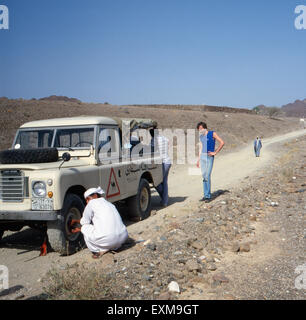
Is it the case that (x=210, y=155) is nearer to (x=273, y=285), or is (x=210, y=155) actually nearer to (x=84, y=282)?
(x=273, y=285)

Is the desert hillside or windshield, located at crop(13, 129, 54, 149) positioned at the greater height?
the desert hillside

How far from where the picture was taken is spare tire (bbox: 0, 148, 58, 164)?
5.88 metres

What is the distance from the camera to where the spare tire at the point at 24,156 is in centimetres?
588

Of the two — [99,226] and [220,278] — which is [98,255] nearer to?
[99,226]

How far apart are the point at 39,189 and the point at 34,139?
77.0 inches

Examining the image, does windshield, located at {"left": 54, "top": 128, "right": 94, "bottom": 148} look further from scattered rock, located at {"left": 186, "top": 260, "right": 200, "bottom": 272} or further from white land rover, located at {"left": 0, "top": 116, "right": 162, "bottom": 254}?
scattered rock, located at {"left": 186, "top": 260, "right": 200, "bottom": 272}

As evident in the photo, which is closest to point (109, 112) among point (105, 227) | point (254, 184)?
point (254, 184)

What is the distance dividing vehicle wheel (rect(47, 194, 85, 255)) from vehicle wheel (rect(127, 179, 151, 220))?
2328mm

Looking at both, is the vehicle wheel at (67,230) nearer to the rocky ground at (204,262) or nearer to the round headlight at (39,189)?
the round headlight at (39,189)

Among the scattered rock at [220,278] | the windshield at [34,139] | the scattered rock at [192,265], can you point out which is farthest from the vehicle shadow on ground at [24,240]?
the scattered rock at [220,278]

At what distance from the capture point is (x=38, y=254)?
6.11 meters

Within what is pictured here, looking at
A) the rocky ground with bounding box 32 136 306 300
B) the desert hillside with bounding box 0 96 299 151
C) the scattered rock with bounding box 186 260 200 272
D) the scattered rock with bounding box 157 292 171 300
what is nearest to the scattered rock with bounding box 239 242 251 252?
the rocky ground with bounding box 32 136 306 300

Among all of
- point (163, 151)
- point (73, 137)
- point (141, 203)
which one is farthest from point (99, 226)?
point (163, 151)

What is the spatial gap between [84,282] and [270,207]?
19.0 ft
